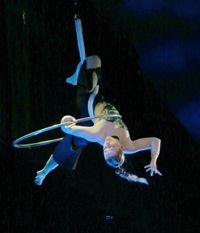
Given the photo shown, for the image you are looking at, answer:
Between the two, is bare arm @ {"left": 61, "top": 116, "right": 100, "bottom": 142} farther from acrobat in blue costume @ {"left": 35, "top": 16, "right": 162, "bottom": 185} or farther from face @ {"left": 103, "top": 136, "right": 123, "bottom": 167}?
face @ {"left": 103, "top": 136, "right": 123, "bottom": 167}

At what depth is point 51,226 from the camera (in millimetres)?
5203

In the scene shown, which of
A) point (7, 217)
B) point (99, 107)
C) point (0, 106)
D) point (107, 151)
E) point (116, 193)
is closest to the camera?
point (107, 151)

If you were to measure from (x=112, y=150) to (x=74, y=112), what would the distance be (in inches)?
65.9

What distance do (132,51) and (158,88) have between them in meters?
0.43

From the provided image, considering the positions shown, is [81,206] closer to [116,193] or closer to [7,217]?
[116,193]

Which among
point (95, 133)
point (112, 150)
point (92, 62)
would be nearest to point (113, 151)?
point (112, 150)

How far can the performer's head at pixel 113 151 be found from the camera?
340 centimetres

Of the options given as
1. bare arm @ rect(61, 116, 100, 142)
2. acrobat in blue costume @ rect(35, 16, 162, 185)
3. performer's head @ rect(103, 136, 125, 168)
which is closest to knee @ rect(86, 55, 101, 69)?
acrobat in blue costume @ rect(35, 16, 162, 185)

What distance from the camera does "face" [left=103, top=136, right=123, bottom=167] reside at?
340 cm

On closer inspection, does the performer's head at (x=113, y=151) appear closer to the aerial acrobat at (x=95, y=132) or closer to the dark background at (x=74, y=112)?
the aerial acrobat at (x=95, y=132)

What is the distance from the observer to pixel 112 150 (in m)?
3.41

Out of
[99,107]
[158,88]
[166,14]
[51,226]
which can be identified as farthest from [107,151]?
[51,226]

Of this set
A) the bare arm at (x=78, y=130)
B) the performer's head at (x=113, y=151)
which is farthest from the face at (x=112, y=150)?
the bare arm at (x=78, y=130)

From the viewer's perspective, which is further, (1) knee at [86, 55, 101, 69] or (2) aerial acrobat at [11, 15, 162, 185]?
(1) knee at [86, 55, 101, 69]
